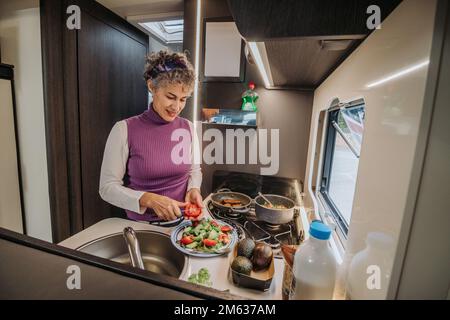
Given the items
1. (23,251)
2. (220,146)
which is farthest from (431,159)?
(220,146)

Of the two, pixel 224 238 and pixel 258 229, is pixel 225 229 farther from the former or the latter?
pixel 258 229

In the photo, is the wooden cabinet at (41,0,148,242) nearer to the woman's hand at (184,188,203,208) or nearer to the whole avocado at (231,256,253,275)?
the woman's hand at (184,188,203,208)

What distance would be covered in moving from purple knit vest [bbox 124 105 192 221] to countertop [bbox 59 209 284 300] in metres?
0.24

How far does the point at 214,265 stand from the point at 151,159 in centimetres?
72

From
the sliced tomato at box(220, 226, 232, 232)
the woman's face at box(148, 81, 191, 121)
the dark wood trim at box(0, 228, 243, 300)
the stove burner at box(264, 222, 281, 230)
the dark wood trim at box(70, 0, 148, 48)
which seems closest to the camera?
the dark wood trim at box(0, 228, 243, 300)

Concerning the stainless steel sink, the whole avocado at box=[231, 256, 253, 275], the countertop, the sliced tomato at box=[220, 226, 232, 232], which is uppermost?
the whole avocado at box=[231, 256, 253, 275]

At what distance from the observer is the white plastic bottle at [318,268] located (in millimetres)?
415

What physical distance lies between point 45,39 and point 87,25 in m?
0.32

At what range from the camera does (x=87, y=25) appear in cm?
158

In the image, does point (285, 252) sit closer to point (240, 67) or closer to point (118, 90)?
point (240, 67)

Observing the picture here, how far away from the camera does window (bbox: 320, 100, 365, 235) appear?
775 mm

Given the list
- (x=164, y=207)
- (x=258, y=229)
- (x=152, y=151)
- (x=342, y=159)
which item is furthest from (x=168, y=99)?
(x=342, y=159)

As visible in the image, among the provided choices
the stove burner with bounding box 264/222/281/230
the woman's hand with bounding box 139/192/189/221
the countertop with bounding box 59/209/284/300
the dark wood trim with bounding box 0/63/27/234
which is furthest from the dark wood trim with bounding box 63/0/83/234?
the stove burner with bounding box 264/222/281/230

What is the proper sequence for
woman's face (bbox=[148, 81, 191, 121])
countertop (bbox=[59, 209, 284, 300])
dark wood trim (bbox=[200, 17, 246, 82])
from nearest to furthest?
countertop (bbox=[59, 209, 284, 300]) → woman's face (bbox=[148, 81, 191, 121]) → dark wood trim (bbox=[200, 17, 246, 82])
